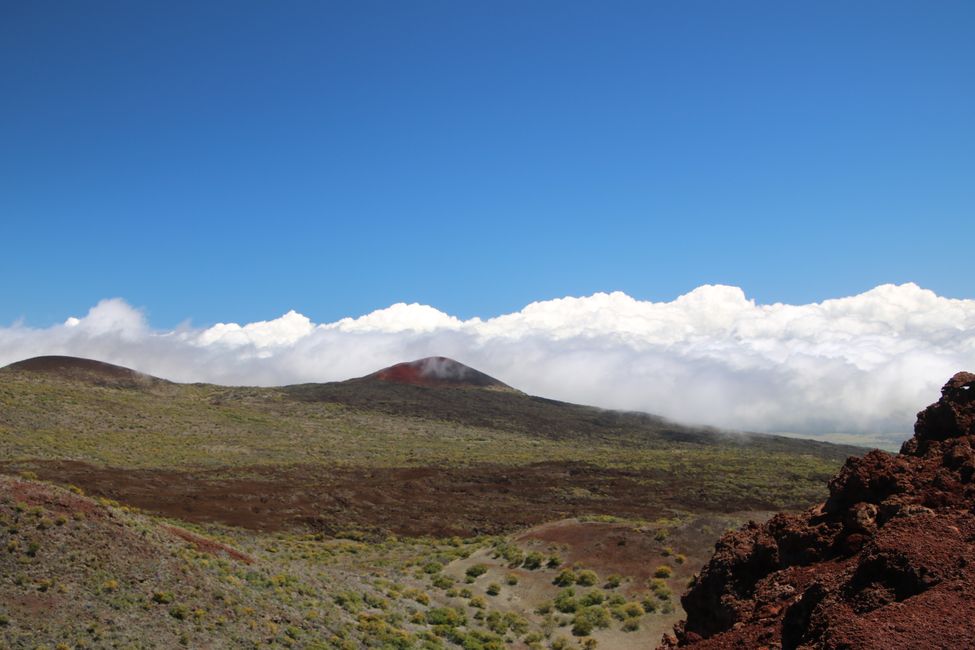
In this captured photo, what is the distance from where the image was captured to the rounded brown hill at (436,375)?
142m

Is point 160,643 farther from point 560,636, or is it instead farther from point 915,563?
point 915,563

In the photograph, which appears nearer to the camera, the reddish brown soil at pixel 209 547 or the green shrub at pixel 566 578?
the reddish brown soil at pixel 209 547

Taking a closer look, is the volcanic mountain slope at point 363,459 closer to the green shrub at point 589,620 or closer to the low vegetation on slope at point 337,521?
the low vegetation on slope at point 337,521

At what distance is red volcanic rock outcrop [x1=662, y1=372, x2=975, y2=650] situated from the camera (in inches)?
207

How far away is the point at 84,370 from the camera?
112750mm

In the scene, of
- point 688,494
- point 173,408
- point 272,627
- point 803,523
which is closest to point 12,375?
point 173,408

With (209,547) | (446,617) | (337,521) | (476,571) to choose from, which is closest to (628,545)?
(476,571)

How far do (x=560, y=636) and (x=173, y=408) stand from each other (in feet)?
242

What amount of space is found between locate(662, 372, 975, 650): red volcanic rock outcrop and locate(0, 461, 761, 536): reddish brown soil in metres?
34.7

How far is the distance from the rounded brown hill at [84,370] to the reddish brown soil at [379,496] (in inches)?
2512

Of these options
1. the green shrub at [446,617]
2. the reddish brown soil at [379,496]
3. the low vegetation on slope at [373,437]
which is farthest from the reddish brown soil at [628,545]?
the low vegetation on slope at [373,437]

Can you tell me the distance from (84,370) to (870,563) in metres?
128

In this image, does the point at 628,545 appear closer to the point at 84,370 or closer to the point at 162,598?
the point at 162,598

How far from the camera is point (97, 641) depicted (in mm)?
14539
